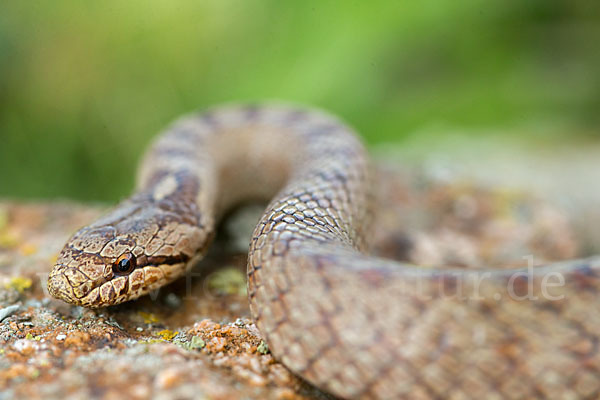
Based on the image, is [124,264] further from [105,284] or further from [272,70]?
[272,70]

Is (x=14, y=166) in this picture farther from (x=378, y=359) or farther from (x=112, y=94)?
(x=378, y=359)

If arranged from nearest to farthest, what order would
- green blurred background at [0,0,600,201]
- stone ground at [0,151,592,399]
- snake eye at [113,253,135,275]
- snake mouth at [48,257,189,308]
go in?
1. stone ground at [0,151,592,399]
2. snake mouth at [48,257,189,308]
3. snake eye at [113,253,135,275]
4. green blurred background at [0,0,600,201]

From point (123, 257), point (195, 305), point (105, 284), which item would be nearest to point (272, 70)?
point (195, 305)

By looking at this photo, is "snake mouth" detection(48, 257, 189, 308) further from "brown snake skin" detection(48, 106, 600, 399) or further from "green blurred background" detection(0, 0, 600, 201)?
"green blurred background" detection(0, 0, 600, 201)

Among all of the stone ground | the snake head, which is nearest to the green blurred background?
the stone ground

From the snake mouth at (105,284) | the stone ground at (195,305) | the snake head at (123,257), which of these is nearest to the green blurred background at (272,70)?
the stone ground at (195,305)

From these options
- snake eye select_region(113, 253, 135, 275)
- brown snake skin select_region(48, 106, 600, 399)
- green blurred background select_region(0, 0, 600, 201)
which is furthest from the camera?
green blurred background select_region(0, 0, 600, 201)
